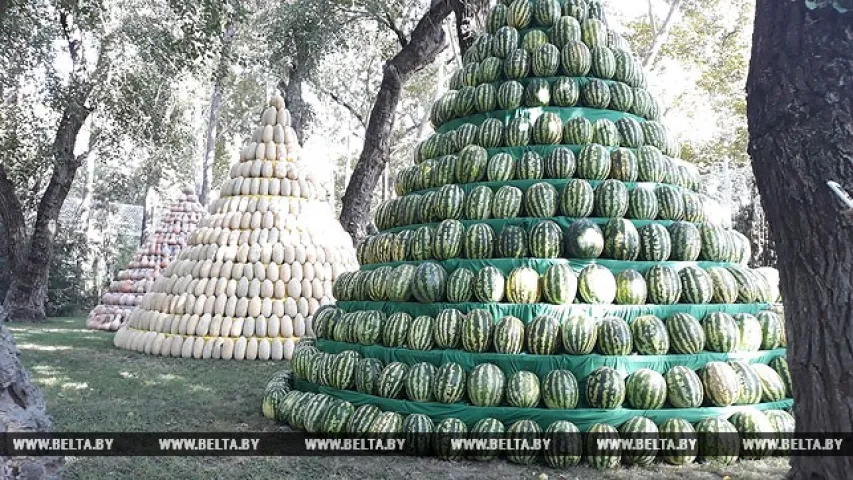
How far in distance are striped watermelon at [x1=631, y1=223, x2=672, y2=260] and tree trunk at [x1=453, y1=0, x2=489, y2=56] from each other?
5.37m

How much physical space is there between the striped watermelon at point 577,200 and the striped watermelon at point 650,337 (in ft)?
3.53

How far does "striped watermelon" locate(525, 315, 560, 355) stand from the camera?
5.14 meters

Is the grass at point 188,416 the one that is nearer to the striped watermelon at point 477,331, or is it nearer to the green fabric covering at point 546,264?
the striped watermelon at point 477,331

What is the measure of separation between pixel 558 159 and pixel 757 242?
14066 millimetres

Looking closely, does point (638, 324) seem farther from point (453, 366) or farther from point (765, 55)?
point (765, 55)

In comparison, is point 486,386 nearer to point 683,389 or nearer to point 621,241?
point 683,389

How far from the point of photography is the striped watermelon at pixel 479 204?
19.4ft

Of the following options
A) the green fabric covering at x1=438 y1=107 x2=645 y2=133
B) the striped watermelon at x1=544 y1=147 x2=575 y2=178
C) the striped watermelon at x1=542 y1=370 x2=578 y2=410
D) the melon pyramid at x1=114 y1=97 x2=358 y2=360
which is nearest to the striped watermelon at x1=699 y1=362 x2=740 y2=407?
the striped watermelon at x1=542 y1=370 x2=578 y2=410

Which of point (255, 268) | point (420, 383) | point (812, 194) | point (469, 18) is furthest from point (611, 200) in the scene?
point (255, 268)

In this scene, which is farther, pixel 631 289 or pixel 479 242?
pixel 479 242

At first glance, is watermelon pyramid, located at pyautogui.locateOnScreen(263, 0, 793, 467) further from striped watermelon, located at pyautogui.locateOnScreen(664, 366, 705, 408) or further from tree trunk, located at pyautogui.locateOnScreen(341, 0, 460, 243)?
tree trunk, located at pyautogui.locateOnScreen(341, 0, 460, 243)

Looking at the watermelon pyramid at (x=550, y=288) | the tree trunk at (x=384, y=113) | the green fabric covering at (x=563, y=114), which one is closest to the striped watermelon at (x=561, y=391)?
the watermelon pyramid at (x=550, y=288)

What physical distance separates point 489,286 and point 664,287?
4.71 feet

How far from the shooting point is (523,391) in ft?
16.4
